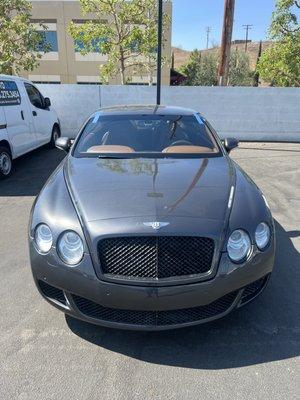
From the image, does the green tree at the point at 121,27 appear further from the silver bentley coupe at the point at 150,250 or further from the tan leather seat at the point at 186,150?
the silver bentley coupe at the point at 150,250

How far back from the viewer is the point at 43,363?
2555mm

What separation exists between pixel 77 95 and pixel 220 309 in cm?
1095

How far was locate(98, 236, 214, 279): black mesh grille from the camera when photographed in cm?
243

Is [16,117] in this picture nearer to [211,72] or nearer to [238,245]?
[238,245]

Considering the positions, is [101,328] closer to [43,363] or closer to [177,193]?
[43,363]

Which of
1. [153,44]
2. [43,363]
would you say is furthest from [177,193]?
[153,44]

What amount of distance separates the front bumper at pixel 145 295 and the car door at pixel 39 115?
21.8 ft

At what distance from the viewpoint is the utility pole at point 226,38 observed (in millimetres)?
12727

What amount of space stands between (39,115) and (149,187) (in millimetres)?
6749

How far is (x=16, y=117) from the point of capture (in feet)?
25.2

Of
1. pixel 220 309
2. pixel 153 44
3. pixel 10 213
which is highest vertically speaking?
pixel 153 44

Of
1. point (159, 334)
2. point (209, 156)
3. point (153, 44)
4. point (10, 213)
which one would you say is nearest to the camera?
point (159, 334)

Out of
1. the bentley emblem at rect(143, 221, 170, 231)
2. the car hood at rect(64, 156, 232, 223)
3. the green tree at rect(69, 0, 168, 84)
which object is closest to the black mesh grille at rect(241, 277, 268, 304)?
the car hood at rect(64, 156, 232, 223)

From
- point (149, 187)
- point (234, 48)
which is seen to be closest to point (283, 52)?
point (149, 187)
